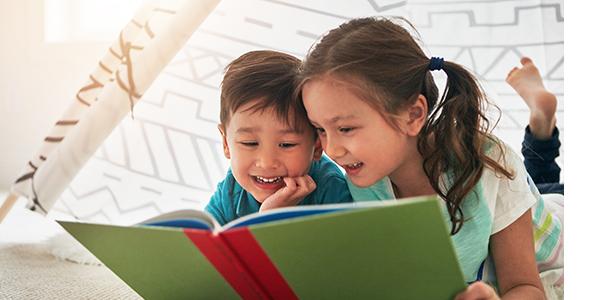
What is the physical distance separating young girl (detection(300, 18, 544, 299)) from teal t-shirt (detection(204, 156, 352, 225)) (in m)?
0.04

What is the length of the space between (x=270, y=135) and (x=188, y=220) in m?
0.41

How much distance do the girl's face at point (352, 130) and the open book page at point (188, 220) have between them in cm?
35

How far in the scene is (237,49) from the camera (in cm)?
189

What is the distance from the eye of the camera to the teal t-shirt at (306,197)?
48.3 inches

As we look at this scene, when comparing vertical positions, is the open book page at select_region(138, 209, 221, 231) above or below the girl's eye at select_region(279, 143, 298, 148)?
above

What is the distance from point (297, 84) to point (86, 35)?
1973 mm

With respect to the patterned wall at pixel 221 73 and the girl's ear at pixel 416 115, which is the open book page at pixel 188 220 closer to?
the girl's ear at pixel 416 115

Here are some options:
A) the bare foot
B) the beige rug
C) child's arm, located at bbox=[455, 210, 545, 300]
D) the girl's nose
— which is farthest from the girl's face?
the bare foot

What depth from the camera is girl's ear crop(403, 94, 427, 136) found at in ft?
3.61

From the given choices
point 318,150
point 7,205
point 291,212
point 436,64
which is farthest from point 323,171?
point 7,205

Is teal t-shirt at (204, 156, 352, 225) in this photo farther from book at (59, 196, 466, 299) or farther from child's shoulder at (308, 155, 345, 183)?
book at (59, 196, 466, 299)

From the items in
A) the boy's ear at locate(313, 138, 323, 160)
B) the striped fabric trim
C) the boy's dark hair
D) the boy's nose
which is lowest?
the striped fabric trim

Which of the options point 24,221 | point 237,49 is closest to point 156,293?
point 237,49

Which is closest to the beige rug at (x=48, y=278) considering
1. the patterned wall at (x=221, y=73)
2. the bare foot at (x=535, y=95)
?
the patterned wall at (x=221, y=73)
